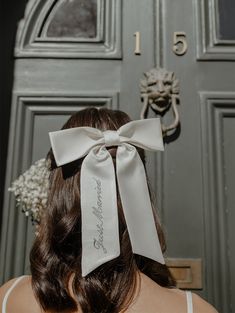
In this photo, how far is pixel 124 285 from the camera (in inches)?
29.4

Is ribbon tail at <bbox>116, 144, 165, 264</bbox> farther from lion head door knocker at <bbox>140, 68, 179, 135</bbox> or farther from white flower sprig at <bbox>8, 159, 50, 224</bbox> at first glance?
lion head door knocker at <bbox>140, 68, 179, 135</bbox>

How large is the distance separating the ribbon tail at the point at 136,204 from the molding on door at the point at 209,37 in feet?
2.50

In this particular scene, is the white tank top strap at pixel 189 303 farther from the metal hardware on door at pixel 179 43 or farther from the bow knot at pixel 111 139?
the metal hardware on door at pixel 179 43

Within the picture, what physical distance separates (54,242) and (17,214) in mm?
582

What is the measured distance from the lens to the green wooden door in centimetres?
132

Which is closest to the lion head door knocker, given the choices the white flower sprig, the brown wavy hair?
the white flower sprig

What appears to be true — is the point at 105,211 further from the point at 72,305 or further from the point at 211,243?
the point at 211,243

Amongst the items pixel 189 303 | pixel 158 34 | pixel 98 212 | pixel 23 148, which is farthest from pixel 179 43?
pixel 189 303

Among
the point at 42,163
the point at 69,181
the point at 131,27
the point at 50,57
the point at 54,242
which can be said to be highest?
the point at 131,27

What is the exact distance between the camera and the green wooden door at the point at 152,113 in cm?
132

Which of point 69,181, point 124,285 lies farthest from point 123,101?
point 124,285

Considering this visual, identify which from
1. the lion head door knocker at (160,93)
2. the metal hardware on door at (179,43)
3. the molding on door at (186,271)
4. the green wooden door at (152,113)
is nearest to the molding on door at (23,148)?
the green wooden door at (152,113)

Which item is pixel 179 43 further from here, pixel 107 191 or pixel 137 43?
pixel 107 191

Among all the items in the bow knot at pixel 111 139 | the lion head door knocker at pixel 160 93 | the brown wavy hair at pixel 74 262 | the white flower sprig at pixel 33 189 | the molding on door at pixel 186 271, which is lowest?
the molding on door at pixel 186 271
